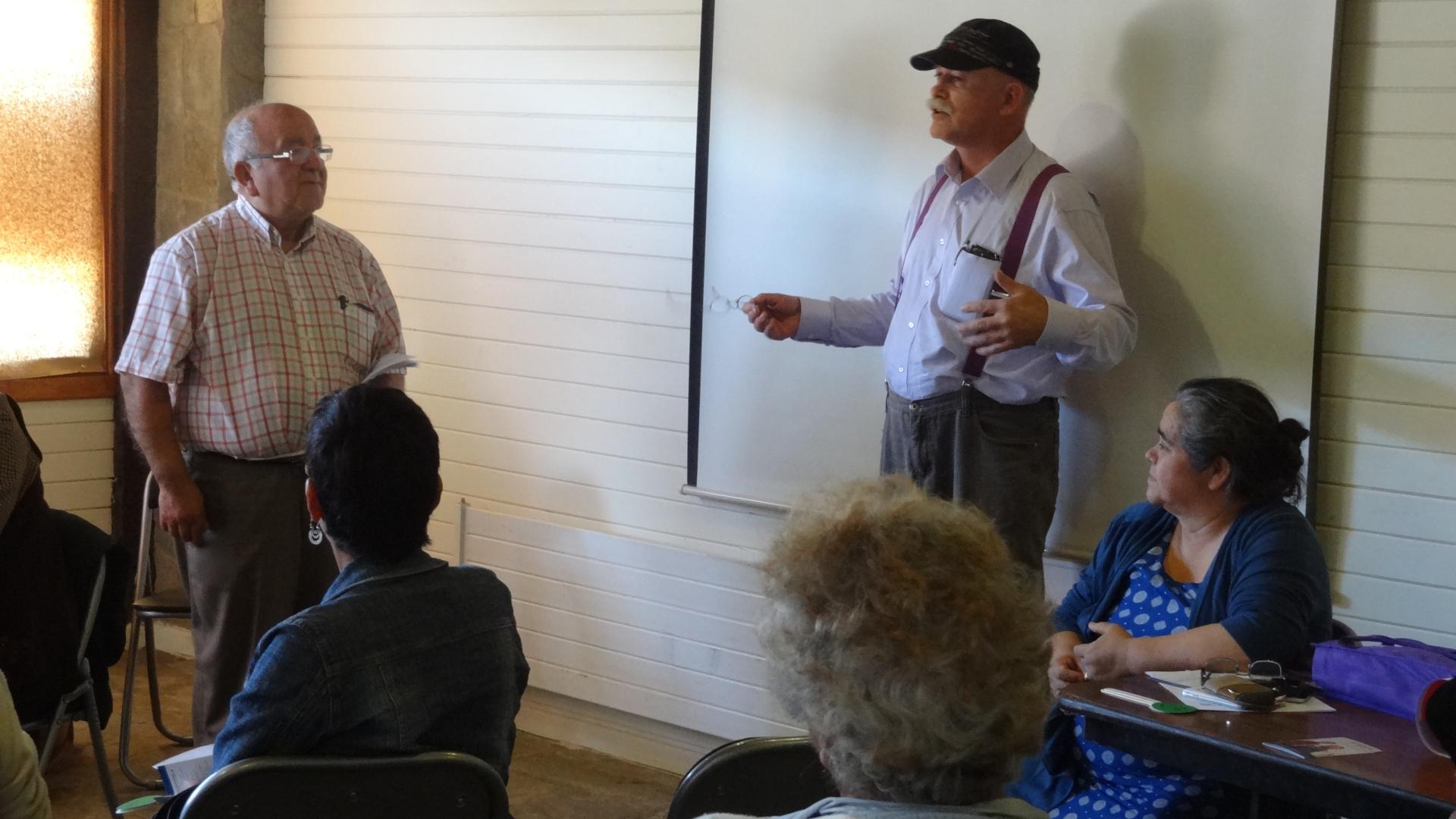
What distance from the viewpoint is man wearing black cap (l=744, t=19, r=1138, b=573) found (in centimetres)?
296

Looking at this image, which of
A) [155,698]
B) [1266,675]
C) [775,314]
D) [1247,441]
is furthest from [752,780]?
[155,698]

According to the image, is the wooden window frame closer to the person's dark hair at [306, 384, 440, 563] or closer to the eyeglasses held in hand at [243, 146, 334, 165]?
the eyeglasses held in hand at [243, 146, 334, 165]

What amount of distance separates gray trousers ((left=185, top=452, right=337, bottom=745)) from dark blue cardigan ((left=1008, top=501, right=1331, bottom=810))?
72.3 inches

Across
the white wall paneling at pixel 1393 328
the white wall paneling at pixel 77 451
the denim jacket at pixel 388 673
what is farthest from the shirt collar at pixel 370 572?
the white wall paneling at pixel 77 451

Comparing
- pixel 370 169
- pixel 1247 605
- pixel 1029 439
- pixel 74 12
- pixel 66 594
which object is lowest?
pixel 66 594

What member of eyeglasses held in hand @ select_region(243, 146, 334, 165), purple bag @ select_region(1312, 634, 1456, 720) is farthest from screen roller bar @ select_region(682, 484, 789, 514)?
purple bag @ select_region(1312, 634, 1456, 720)

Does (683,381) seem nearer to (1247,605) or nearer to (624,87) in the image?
(624,87)

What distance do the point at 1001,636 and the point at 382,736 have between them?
38.6 inches

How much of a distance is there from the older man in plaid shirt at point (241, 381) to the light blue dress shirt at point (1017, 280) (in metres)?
1.42

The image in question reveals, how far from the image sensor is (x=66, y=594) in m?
2.96

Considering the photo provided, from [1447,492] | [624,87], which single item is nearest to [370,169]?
[624,87]

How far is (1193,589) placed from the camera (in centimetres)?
245

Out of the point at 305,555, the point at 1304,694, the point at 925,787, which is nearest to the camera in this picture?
the point at 925,787

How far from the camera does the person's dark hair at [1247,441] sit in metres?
2.43
